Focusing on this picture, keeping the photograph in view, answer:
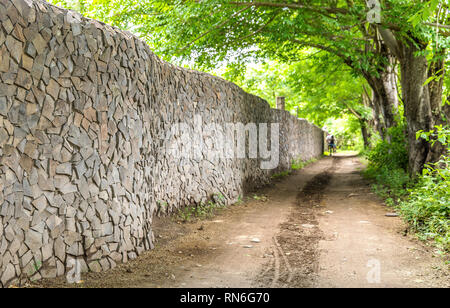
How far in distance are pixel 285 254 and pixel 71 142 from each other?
288 cm

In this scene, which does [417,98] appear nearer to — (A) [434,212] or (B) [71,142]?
(A) [434,212]

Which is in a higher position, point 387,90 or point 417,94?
point 387,90

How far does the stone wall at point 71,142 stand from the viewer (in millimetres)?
3395

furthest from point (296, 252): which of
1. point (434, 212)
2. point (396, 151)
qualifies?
point (396, 151)

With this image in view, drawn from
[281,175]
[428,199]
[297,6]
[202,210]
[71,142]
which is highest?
[297,6]

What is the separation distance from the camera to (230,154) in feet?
29.6

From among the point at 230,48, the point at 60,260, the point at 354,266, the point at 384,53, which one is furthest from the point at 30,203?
the point at 384,53

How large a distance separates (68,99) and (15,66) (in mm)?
620

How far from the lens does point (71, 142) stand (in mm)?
3953

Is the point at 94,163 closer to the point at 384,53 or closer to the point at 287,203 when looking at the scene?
the point at 287,203

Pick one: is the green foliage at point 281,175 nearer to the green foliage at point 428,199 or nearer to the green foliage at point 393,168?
the green foliage at point 393,168

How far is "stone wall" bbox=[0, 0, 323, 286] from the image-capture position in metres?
3.39

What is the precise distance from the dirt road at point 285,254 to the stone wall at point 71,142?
345 millimetres
